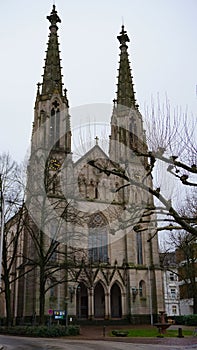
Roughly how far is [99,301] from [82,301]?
1.90m

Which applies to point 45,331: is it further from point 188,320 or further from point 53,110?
point 53,110

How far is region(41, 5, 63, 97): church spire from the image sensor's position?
4581cm

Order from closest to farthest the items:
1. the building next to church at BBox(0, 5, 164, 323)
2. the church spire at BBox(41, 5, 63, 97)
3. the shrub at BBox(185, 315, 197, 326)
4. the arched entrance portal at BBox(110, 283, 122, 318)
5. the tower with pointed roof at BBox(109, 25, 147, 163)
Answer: the building next to church at BBox(0, 5, 164, 323), the shrub at BBox(185, 315, 197, 326), the arched entrance portal at BBox(110, 283, 122, 318), the tower with pointed roof at BBox(109, 25, 147, 163), the church spire at BBox(41, 5, 63, 97)

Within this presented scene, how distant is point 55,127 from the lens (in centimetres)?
4375

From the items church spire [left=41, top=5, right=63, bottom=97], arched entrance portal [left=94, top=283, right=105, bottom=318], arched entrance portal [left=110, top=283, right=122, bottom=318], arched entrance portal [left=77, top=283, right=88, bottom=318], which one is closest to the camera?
arched entrance portal [left=77, top=283, right=88, bottom=318]

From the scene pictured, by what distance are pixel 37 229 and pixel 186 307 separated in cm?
3578

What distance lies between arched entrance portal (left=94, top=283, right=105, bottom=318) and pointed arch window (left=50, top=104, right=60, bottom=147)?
627 inches

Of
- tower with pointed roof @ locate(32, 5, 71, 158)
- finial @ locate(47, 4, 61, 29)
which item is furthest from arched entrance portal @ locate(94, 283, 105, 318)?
finial @ locate(47, 4, 61, 29)

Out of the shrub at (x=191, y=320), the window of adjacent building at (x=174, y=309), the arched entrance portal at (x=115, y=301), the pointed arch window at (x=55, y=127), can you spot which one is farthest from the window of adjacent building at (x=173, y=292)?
the pointed arch window at (x=55, y=127)

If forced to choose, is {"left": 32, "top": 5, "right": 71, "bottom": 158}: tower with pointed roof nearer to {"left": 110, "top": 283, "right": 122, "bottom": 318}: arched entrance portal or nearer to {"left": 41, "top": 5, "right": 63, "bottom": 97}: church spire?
{"left": 41, "top": 5, "right": 63, "bottom": 97}: church spire

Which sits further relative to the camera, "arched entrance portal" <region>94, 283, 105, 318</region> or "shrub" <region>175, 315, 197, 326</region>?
"arched entrance portal" <region>94, 283, 105, 318</region>

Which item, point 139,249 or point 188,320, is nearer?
point 188,320

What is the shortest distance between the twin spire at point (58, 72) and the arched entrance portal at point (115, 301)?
73.1 ft

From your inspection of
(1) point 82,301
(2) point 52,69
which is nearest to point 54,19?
(2) point 52,69
